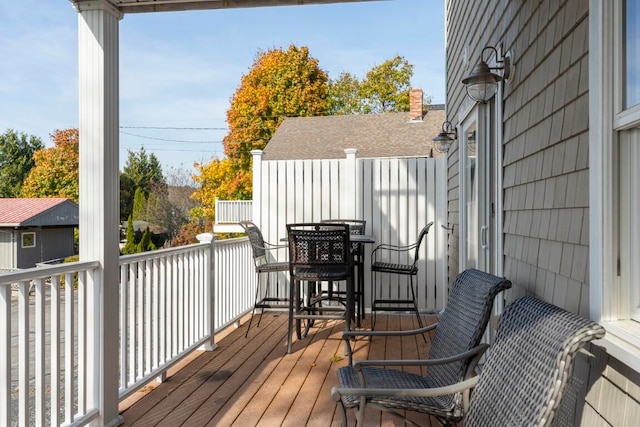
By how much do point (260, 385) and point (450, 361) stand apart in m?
1.89

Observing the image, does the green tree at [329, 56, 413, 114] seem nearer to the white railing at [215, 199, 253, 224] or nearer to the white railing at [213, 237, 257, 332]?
the white railing at [215, 199, 253, 224]

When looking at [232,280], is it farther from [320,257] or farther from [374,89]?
[374,89]

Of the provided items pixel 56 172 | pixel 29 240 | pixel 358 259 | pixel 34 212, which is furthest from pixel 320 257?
pixel 56 172

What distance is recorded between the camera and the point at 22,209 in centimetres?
2467

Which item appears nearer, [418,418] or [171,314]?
[418,418]

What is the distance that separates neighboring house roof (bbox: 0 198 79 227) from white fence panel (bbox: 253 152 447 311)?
70.4 feet

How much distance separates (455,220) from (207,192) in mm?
22012

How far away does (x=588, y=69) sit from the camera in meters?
1.67

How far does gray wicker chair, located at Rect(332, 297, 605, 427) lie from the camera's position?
4.53 ft

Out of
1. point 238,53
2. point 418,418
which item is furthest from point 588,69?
point 238,53

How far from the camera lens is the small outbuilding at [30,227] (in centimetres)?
2417

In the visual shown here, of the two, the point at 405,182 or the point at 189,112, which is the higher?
the point at 189,112

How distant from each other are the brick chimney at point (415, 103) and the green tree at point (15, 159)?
30.4 metres

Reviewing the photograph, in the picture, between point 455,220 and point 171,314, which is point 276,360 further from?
point 455,220
